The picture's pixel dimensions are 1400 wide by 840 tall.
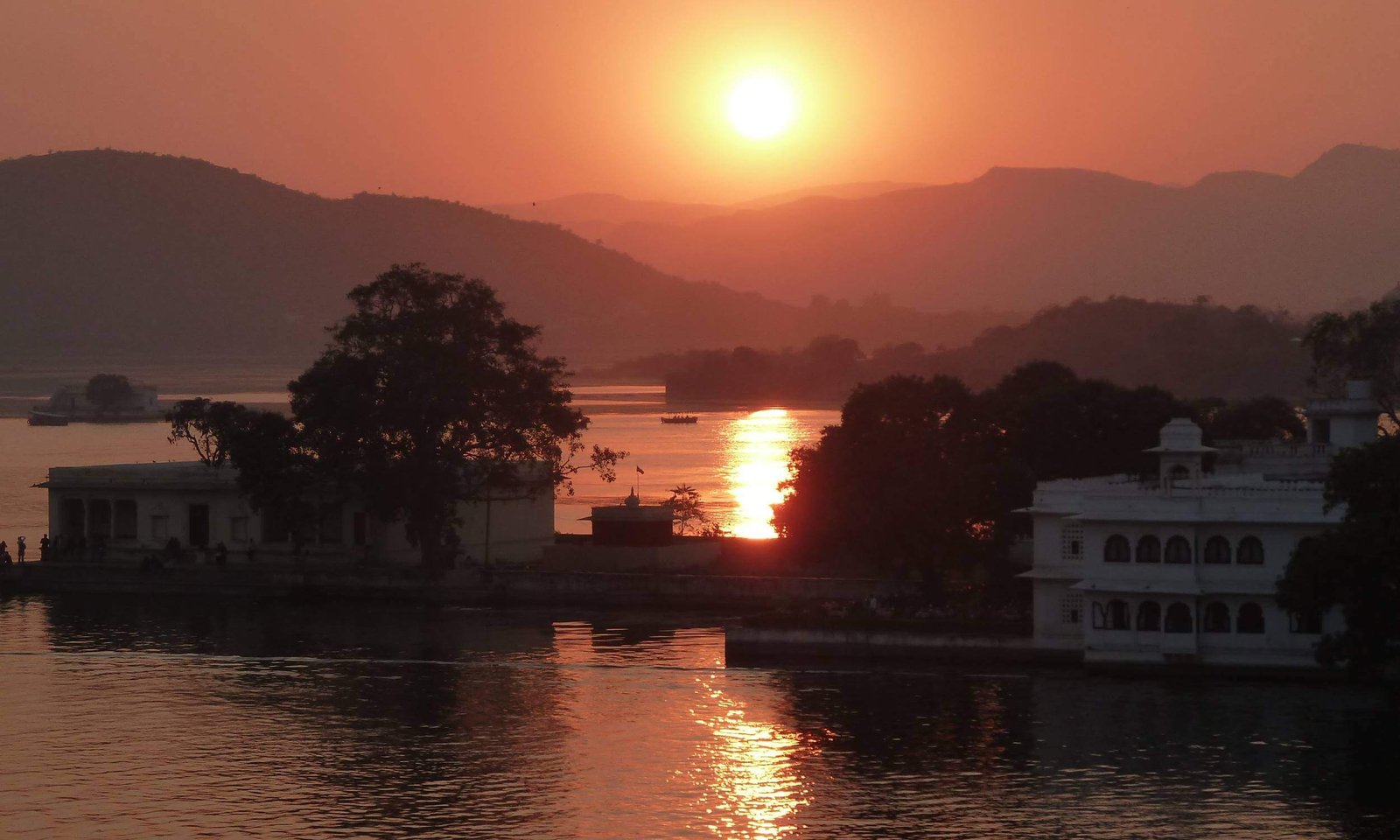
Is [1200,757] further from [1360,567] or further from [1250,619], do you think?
[1250,619]

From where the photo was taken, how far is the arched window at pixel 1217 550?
44125 mm

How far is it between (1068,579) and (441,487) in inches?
937

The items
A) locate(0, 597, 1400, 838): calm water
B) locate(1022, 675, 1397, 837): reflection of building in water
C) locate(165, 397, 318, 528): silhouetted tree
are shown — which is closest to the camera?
locate(1022, 675, 1397, 837): reflection of building in water

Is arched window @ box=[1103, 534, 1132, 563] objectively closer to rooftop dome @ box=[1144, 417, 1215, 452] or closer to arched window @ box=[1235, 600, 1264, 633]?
arched window @ box=[1235, 600, 1264, 633]

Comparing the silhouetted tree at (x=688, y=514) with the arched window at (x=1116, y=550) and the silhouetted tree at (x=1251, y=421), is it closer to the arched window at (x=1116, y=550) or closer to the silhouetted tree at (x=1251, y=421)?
the silhouetted tree at (x=1251, y=421)

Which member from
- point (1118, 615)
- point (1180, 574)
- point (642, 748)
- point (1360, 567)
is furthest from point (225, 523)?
point (1360, 567)

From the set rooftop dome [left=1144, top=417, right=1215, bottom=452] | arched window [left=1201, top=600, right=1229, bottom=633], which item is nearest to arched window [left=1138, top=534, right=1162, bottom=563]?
arched window [left=1201, top=600, right=1229, bottom=633]

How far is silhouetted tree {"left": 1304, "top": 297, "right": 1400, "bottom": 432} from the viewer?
262 ft

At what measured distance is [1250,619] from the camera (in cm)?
4400

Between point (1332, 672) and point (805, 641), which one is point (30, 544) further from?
point (1332, 672)

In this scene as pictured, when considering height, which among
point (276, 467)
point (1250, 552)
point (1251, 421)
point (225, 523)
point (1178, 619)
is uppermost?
point (1251, 421)

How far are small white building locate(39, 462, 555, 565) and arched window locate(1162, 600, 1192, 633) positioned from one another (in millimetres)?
26580

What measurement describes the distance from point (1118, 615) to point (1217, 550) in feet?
8.78

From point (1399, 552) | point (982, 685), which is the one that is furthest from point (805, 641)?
point (1399, 552)
